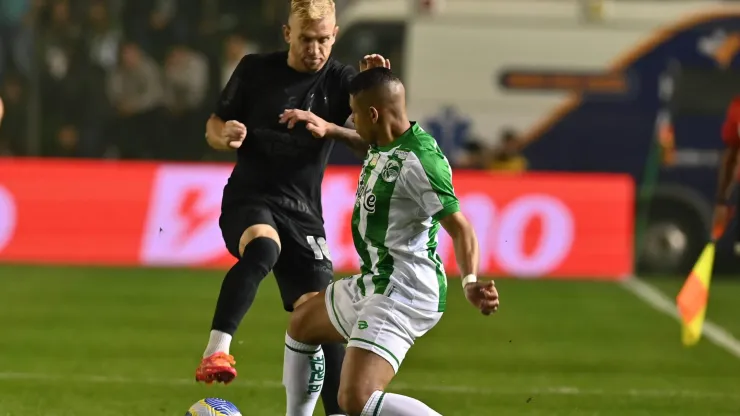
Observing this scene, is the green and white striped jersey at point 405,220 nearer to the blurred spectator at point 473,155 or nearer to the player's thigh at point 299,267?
the player's thigh at point 299,267

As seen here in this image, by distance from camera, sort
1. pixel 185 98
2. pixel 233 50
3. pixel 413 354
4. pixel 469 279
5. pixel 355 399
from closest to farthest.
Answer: pixel 469 279 < pixel 355 399 < pixel 413 354 < pixel 233 50 < pixel 185 98

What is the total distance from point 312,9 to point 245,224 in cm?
110

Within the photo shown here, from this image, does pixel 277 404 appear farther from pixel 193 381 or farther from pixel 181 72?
pixel 181 72

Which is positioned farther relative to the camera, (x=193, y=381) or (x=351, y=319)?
(x=193, y=381)

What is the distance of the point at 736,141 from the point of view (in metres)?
10.6

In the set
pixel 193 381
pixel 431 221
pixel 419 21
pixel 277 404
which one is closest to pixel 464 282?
pixel 431 221

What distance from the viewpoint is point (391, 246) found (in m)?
6.36

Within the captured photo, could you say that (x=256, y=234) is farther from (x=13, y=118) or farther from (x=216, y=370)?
(x=13, y=118)

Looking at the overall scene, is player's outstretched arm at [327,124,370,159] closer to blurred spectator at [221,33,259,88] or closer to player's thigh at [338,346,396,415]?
player's thigh at [338,346,396,415]

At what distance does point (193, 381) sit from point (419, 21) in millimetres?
9664

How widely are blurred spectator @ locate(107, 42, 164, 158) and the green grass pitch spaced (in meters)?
3.28

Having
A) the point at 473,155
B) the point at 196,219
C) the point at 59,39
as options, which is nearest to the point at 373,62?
the point at 196,219

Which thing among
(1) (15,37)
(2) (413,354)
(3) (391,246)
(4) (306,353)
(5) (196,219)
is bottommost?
(5) (196,219)

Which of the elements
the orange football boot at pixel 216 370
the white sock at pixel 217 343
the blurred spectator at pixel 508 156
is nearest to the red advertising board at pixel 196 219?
the blurred spectator at pixel 508 156
